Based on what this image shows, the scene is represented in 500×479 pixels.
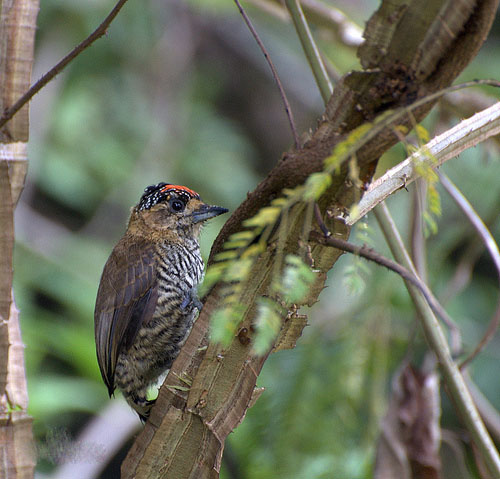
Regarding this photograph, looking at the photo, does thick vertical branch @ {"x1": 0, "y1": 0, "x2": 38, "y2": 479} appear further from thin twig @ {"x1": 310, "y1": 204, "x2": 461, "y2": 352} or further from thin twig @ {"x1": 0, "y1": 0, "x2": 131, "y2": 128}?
thin twig @ {"x1": 310, "y1": 204, "x2": 461, "y2": 352}

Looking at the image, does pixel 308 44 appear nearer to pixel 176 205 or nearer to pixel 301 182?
pixel 301 182

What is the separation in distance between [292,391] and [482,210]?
5.35 ft

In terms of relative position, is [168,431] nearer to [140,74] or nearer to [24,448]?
[24,448]

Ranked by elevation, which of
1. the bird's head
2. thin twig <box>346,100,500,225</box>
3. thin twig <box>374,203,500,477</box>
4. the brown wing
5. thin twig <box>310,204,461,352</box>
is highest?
thin twig <box>346,100,500,225</box>

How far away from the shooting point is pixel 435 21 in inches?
48.7

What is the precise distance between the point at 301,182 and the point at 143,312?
172 centimetres

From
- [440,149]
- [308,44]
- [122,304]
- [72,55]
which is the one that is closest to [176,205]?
[122,304]

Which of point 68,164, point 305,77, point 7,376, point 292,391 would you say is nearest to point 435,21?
point 7,376

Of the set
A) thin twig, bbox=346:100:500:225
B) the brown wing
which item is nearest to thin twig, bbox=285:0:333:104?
thin twig, bbox=346:100:500:225

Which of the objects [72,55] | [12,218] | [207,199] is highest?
[72,55]

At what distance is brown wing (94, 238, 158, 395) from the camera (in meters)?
2.92

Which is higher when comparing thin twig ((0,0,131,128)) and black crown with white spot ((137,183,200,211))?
thin twig ((0,0,131,128))

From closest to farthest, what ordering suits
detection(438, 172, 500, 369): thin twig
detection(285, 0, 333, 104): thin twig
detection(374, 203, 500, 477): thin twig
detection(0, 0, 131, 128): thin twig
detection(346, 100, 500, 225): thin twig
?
detection(346, 100, 500, 225): thin twig → detection(0, 0, 131, 128): thin twig → detection(285, 0, 333, 104): thin twig → detection(374, 203, 500, 477): thin twig → detection(438, 172, 500, 369): thin twig

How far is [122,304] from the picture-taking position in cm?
296
